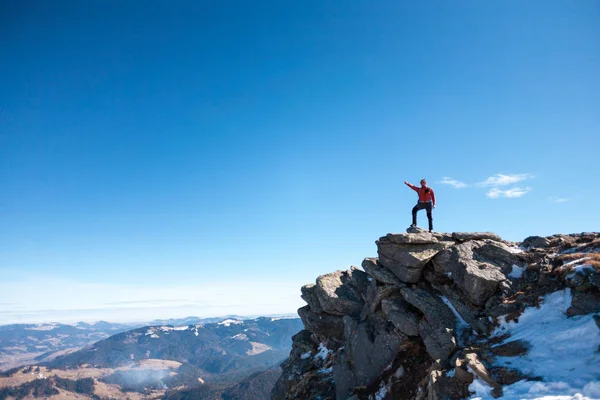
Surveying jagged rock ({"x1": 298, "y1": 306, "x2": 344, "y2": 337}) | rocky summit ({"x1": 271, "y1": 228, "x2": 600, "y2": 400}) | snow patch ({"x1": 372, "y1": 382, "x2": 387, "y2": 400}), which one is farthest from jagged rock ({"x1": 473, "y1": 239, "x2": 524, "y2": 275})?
jagged rock ({"x1": 298, "y1": 306, "x2": 344, "y2": 337})

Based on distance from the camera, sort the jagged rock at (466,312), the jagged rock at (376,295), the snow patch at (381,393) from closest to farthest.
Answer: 1. the jagged rock at (466,312)
2. the snow patch at (381,393)
3. the jagged rock at (376,295)

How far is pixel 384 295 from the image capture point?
29203 millimetres

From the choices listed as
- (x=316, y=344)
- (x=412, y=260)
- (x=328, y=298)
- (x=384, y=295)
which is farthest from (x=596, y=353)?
(x=316, y=344)

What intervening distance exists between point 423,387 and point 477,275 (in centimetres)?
953

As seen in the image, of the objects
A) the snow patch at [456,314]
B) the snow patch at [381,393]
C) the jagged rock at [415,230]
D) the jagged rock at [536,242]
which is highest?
the jagged rock at [415,230]

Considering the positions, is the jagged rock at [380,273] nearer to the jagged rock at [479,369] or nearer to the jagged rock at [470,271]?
the jagged rock at [470,271]

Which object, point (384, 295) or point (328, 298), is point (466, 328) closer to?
point (384, 295)

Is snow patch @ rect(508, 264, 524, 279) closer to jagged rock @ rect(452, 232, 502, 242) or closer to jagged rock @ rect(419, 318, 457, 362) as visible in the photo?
jagged rock @ rect(452, 232, 502, 242)

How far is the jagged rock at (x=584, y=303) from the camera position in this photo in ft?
57.6

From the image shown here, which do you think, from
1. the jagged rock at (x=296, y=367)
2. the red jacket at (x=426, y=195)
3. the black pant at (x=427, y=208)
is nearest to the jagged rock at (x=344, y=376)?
the jagged rock at (x=296, y=367)

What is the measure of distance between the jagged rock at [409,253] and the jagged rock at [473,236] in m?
1.69

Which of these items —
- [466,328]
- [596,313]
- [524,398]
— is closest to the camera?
[524,398]

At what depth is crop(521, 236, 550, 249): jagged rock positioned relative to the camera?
26.5m

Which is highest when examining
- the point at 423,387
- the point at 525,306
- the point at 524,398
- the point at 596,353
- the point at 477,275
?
the point at 477,275
